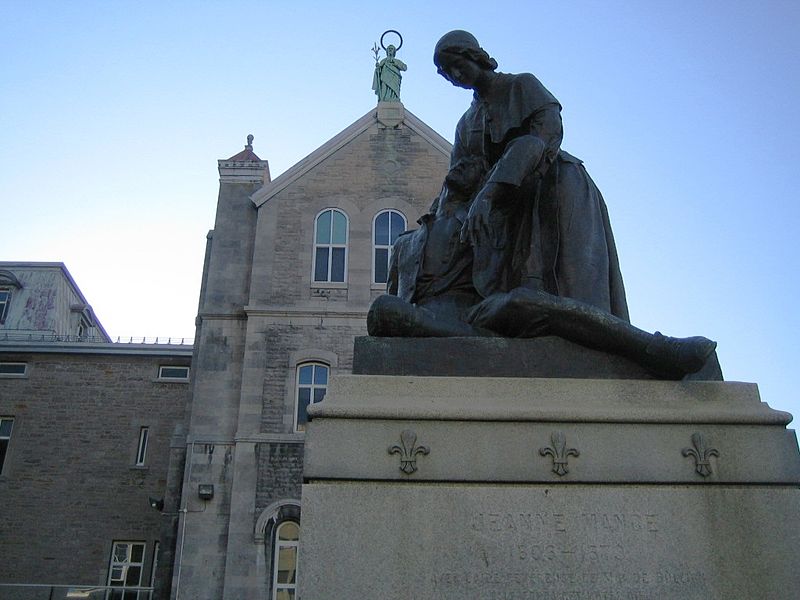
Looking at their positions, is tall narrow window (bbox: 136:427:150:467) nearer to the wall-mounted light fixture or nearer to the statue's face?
the wall-mounted light fixture

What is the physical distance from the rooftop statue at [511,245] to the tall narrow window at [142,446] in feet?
78.9

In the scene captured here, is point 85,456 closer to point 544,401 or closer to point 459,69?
point 459,69

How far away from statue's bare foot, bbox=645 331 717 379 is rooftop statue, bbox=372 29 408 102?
21.9 m

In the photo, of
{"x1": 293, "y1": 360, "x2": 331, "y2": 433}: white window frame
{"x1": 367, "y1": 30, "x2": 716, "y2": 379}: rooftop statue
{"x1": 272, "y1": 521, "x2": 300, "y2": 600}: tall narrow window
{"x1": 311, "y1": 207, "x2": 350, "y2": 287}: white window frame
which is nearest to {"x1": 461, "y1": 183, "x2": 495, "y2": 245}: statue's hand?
{"x1": 367, "y1": 30, "x2": 716, "y2": 379}: rooftop statue

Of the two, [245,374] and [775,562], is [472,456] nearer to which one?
[775,562]

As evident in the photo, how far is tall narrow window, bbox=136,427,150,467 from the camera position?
26859 mm

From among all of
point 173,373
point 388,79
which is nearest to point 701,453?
point 388,79

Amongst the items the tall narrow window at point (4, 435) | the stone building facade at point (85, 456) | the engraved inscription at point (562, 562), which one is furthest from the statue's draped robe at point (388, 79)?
the engraved inscription at point (562, 562)

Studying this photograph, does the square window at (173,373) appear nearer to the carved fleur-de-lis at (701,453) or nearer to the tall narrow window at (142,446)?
the tall narrow window at (142,446)

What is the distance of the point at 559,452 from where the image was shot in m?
3.43

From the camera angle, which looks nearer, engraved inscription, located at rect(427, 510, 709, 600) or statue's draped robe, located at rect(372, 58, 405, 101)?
engraved inscription, located at rect(427, 510, 709, 600)

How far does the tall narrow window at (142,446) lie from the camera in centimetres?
2686

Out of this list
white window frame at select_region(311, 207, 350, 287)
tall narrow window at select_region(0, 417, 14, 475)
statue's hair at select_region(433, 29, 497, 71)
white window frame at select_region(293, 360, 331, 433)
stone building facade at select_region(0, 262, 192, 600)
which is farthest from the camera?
tall narrow window at select_region(0, 417, 14, 475)

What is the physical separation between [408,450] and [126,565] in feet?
79.8
